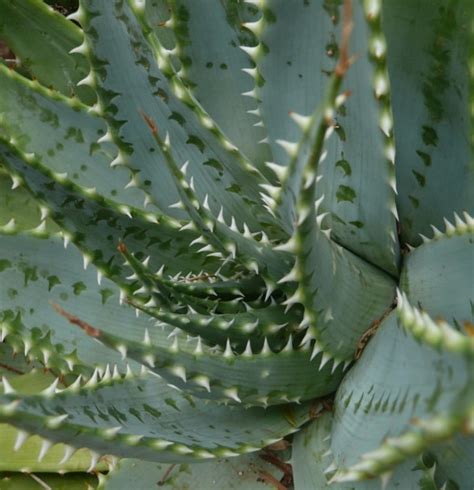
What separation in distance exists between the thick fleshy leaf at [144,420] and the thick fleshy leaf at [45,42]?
0.65 metres

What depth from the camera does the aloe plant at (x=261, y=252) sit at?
70 centimetres

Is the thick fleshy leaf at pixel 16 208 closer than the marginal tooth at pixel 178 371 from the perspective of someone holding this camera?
No

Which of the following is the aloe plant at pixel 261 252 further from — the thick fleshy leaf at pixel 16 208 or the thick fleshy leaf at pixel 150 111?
the thick fleshy leaf at pixel 16 208

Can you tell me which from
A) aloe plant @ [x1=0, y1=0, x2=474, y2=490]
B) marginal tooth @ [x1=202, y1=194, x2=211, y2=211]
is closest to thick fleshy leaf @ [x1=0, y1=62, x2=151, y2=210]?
aloe plant @ [x1=0, y1=0, x2=474, y2=490]

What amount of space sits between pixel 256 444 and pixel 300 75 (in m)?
0.45

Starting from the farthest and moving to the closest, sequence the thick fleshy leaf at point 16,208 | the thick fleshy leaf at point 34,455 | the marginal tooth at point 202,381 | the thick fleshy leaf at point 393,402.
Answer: the thick fleshy leaf at point 16,208, the thick fleshy leaf at point 34,455, the marginal tooth at point 202,381, the thick fleshy leaf at point 393,402

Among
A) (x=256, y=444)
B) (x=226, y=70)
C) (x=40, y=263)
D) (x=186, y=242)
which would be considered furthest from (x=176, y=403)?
(x=226, y=70)

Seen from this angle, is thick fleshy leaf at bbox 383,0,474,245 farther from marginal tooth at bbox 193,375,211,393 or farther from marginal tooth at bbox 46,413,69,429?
marginal tooth at bbox 46,413,69,429

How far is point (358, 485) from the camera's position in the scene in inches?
32.1

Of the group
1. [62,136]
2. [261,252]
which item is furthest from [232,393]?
[62,136]

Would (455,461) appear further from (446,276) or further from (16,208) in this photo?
(16,208)

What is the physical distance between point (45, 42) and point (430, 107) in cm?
76

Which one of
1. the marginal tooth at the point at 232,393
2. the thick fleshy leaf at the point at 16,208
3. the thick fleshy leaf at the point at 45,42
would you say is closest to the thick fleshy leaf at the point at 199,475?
the marginal tooth at the point at 232,393

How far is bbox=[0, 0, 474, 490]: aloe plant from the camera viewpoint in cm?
70
